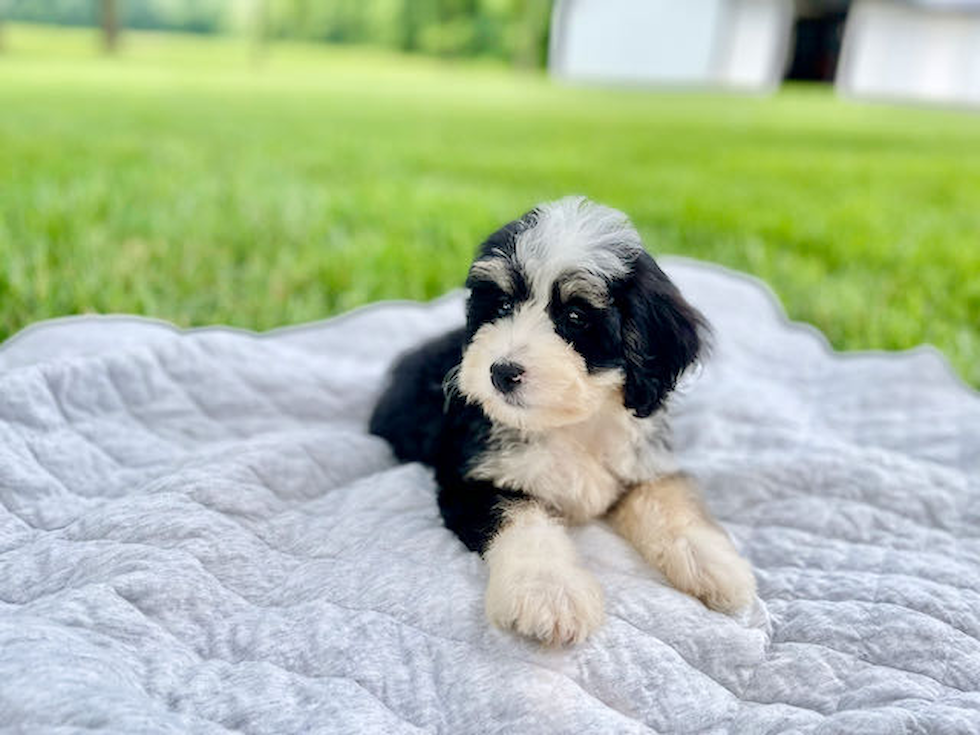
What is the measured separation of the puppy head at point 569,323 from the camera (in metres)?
2.39

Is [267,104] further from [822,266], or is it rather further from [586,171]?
[822,266]

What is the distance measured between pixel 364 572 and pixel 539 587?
521 mm

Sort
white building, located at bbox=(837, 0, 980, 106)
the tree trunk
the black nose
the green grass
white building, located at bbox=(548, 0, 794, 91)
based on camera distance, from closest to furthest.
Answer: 1. the black nose
2. the green grass
3. the tree trunk
4. white building, located at bbox=(837, 0, 980, 106)
5. white building, located at bbox=(548, 0, 794, 91)

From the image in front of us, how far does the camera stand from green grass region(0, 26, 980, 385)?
5031mm

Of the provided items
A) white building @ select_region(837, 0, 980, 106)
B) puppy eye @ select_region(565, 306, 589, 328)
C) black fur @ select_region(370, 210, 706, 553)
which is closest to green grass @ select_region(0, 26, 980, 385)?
white building @ select_region(837, 0, 980, 106)

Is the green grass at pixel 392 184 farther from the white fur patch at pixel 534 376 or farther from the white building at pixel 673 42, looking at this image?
the white fur patch at pixel 534 376

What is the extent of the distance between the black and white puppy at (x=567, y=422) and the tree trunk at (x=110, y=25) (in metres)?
10.9

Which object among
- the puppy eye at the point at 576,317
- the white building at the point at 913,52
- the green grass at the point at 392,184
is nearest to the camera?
the puppy eye at the point at 576,317

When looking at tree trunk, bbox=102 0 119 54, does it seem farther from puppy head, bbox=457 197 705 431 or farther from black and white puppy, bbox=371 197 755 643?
puppy head, bbox=457 197 705 431

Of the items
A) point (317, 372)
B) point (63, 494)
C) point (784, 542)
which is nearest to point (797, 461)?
point (784, 542)

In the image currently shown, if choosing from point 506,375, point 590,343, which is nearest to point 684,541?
point 590,343

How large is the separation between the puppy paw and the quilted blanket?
0.24 ft

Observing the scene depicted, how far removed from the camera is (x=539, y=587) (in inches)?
89.3

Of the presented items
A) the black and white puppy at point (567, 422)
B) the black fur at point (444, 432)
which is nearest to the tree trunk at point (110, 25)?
the black fur at point (444, 432)
